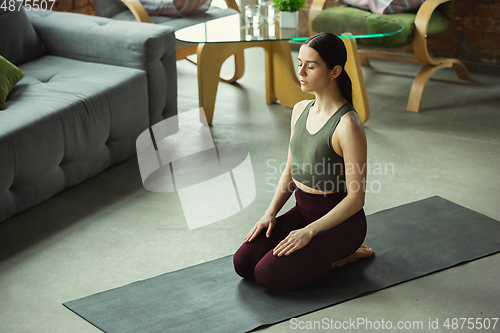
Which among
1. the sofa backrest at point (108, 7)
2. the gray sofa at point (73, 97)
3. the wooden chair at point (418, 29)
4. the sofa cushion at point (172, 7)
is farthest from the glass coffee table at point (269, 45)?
the sofa backrest at point (108, 7)

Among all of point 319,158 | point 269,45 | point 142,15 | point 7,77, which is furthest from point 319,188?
point 142,15

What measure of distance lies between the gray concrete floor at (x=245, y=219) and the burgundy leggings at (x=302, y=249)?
5.2 inches

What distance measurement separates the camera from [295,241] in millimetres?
1669

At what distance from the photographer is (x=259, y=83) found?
3840 mm

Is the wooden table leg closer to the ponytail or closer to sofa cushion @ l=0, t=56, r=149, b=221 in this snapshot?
sofa cushion @ l=0, t=56, r=149, b=221

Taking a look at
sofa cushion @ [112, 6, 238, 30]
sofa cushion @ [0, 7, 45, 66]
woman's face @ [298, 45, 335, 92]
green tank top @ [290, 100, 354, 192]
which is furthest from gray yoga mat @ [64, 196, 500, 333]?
sofa cushion @ [112, 6, 238, 30]

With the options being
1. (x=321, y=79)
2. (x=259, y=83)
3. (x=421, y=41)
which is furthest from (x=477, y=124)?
(x=321, y=79)

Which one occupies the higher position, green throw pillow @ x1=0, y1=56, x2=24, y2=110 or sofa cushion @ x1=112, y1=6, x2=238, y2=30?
sofa cushion @ x1=112, y1=6, x2=238, y2=30

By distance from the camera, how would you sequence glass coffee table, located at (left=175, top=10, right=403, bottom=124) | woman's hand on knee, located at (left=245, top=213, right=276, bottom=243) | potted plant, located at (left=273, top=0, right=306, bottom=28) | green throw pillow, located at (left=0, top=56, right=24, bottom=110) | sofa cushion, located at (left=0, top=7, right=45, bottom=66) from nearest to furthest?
1. woman's hand on knee, located at (left=245, top=213, right=276, bottom=243)
2. green throw pillow, located at (left=0, top=56, right=24, bottom=110)
3. sofa cushion, located at (left=0, top=7, right=45, bottom=66)
4. glass coffee table, located at (left=175, top=10, right=403, bottom=124)
5. potted plant, located at (left=273, top=0, right=306, bottom=28)

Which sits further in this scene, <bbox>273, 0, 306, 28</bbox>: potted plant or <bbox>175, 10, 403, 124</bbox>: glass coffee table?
<bbox>273, 0, 306, 28</bbox>: potted plant

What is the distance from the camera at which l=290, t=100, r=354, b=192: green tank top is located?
5.52 ft

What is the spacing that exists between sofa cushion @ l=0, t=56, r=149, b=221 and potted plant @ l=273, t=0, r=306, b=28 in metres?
0.85

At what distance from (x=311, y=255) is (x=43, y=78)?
1.61 m

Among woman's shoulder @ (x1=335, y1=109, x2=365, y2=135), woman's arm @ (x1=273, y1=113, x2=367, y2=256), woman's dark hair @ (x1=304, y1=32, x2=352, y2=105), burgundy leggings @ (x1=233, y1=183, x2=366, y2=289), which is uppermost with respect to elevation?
woman's dark hair @ (x1=304, y1=32, x2=352, y2=105)
